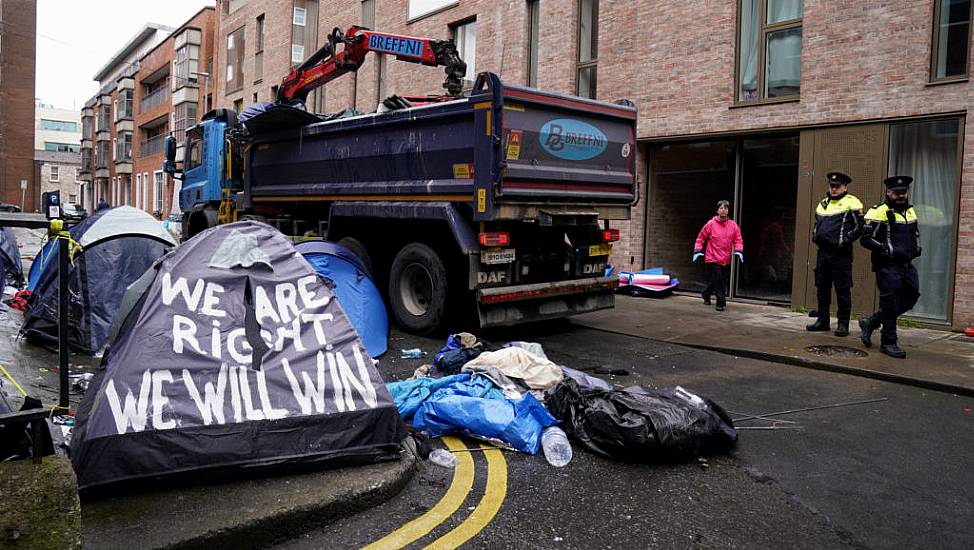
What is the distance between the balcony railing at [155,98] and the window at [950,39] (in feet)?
142

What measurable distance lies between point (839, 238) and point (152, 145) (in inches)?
1853

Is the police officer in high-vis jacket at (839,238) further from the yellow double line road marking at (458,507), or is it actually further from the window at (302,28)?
the window at (302,28)

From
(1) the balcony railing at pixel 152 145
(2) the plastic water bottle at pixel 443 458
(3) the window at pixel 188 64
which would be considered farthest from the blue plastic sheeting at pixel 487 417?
(1) the balcony railing at pixel 152 145

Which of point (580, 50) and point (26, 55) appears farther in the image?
point (26, 55)

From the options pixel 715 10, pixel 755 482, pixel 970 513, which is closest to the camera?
pixel 970 513

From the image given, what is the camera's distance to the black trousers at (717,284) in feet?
36.1

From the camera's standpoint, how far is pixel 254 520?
3213 millimetres

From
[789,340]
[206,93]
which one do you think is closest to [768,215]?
[789,340]

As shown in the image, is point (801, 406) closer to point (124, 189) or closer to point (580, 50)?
point (580, 50)

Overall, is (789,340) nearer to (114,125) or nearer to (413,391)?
(413,391)

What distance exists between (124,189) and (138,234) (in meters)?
52.8

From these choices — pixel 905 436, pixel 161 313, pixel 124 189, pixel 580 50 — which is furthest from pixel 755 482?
pixel 124 189

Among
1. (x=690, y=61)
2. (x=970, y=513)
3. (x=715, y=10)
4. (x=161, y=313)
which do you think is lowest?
(x=970, y=513)

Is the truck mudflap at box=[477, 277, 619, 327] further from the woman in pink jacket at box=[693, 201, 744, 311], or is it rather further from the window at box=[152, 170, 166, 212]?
the window at box=[152, 170, 166, 212]
